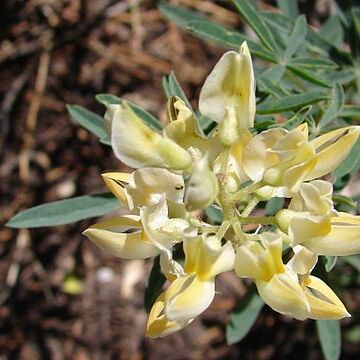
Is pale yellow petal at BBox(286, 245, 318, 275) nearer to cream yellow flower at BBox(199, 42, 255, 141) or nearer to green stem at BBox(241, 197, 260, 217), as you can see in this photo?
green stem at BBox(241, 197, 260, 217)

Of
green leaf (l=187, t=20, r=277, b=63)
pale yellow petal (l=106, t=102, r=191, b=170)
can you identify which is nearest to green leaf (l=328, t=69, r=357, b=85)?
green leaf (l=187, t=20, r=277, b=63)

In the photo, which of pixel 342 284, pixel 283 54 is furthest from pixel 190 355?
pixel 283 54

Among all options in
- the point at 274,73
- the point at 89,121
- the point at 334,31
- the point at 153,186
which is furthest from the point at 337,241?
the point at 334,31

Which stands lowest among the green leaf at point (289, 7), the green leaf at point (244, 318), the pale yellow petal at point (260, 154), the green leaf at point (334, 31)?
the green leaf at point (244, 318)

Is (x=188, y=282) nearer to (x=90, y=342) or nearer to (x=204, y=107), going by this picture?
(x=204, y=107)

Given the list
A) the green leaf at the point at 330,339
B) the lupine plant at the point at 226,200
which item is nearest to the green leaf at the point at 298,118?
the lupine plant at the point at 226,200

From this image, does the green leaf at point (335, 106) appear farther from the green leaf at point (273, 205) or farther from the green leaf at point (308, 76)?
the green leaf at point (273, 205)

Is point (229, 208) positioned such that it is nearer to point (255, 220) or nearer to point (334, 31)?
point (255, 220)
